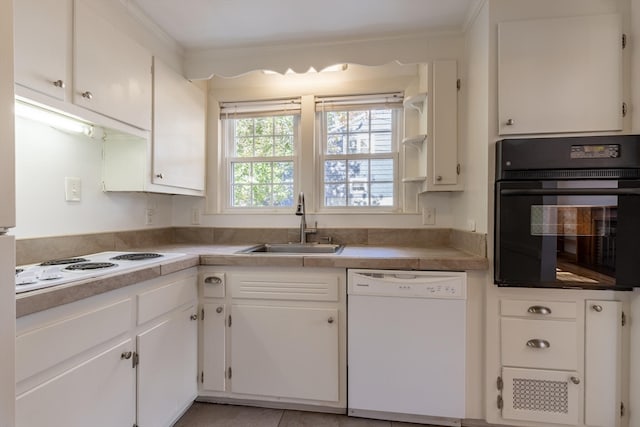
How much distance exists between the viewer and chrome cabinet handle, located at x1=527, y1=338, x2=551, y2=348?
5.10ft

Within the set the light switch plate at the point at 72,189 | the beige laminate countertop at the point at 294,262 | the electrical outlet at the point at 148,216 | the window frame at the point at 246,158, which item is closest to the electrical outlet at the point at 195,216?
the window frame at the point at 246,158

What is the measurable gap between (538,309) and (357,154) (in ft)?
4.98

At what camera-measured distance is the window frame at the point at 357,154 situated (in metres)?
2.41

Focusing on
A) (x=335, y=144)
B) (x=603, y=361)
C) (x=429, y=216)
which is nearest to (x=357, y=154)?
(x=335, y=144)

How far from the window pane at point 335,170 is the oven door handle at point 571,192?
1.20 metres

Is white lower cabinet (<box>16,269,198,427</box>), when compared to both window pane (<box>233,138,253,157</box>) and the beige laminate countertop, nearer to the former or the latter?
the beige laminate countertop

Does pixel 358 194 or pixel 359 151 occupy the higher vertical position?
pixel 359 151

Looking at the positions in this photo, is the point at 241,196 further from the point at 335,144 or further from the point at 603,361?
the point at 603,361

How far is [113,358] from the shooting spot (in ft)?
4.09

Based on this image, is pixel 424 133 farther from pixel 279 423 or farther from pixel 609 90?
pixel 279 423

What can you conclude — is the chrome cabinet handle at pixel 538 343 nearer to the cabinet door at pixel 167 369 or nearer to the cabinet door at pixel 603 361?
the cabinet door at pixel 603 361

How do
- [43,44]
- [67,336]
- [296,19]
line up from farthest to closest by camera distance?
[296,19]
[43,44]
[67,336]

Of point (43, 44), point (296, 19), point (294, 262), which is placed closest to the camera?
point (43, 44)

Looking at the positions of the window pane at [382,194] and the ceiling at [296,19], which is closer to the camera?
the ceiling at [296,19]
